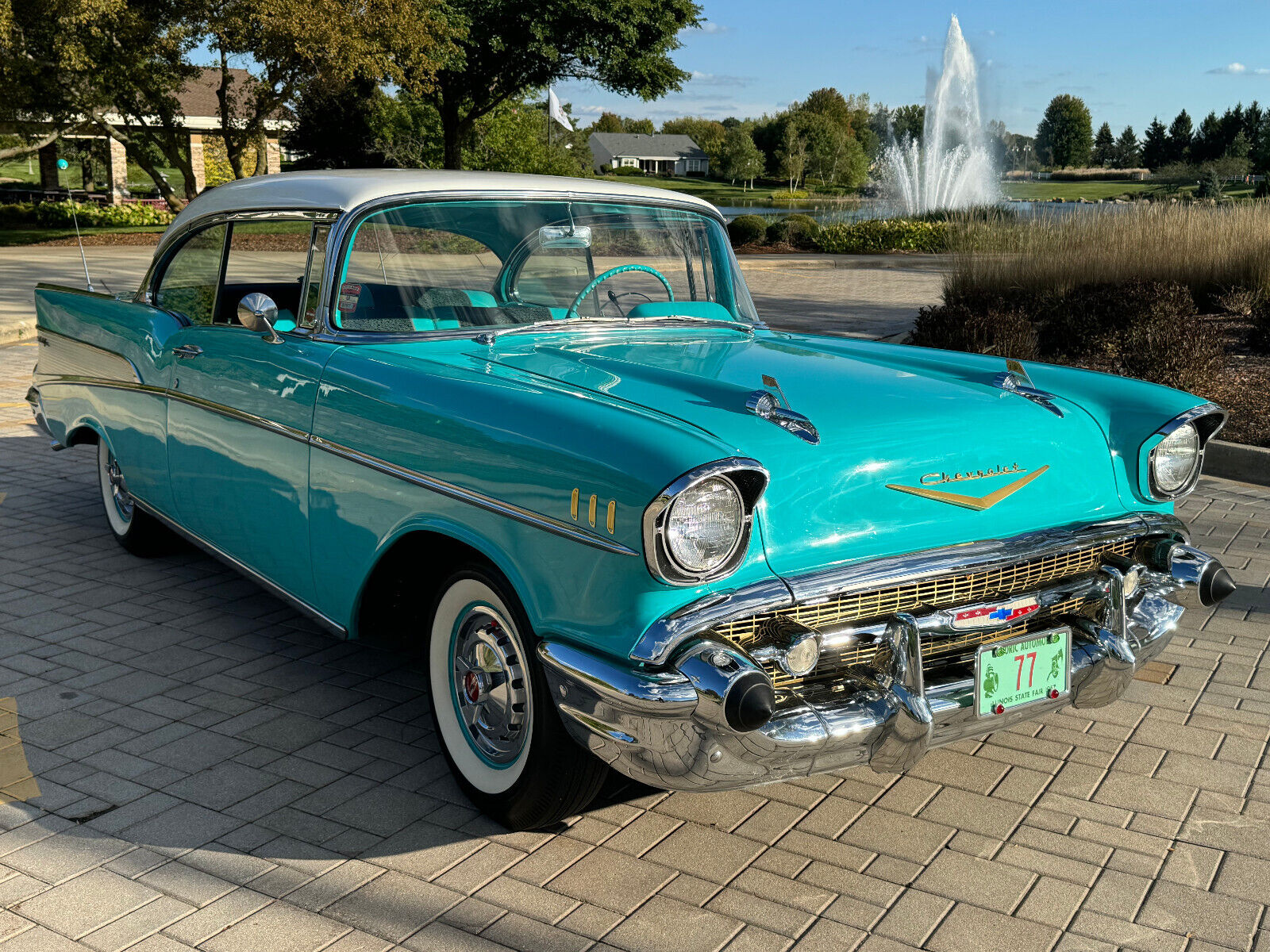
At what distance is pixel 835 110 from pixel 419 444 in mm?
120694

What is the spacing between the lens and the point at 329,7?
22.4 metres

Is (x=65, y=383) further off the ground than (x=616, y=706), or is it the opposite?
(x=65, y=383)

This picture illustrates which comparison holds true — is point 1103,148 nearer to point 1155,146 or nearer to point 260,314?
point 1155,146

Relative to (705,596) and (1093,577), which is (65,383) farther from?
(1093,577)

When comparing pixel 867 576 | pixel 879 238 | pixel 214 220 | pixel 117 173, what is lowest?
pixel 867 576

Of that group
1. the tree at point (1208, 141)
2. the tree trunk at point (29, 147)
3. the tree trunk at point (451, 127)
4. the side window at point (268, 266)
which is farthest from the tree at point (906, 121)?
the side window at point (268, 266)

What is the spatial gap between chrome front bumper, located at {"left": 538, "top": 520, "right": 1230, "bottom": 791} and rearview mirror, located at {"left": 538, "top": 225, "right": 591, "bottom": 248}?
5.87ft

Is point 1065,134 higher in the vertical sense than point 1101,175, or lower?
higher

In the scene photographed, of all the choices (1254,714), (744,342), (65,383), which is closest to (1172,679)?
(1254,714)

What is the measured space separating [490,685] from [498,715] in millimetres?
82

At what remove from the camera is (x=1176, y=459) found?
10.9 feet

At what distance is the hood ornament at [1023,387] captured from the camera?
3.24 metres

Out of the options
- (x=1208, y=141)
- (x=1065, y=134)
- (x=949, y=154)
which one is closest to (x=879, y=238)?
(x=949, y=154)

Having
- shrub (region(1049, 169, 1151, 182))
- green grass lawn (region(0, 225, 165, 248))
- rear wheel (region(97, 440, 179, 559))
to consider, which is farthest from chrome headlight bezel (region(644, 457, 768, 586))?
shrub (region(1049, 169, 1151, 182))
